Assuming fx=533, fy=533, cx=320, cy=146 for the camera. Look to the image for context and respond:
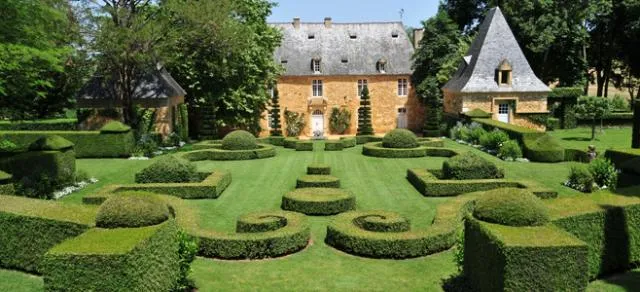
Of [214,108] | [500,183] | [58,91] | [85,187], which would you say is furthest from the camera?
[58,91]

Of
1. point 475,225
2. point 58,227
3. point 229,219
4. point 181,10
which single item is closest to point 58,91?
point 181,10

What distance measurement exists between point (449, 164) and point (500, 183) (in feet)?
6.92

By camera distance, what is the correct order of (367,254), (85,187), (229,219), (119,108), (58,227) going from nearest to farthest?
(58,227) → (367,254) → (229,219) → (85,187) → (119,108)

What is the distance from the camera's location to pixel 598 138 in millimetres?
37125

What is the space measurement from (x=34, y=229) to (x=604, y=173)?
18.9 meters

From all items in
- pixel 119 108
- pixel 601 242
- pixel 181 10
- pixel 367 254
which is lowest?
pixel 367 254

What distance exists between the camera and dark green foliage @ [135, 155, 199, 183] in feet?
67.7

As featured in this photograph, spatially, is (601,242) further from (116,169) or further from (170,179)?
(116,169)

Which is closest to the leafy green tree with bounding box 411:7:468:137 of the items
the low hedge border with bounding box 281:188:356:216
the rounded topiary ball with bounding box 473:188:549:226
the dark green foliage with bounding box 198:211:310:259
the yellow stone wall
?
the yellow stone wall

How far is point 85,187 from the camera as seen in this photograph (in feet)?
71.9

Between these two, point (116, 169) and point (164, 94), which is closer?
point (116, 169)

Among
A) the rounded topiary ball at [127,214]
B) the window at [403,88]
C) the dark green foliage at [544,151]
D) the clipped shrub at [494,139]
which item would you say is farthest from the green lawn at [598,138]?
the rounded topiary ball at [127,214]

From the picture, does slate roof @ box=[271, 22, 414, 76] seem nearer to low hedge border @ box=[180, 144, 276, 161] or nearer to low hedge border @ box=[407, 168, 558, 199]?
low hedge border @ box=[180, 144, 276, 161]

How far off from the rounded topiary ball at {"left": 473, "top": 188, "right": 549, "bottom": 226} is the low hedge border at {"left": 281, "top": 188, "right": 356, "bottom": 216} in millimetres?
7215
